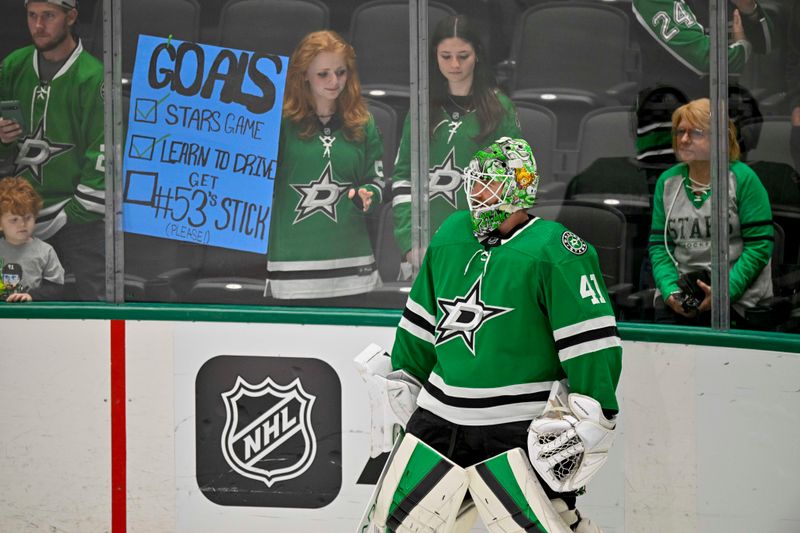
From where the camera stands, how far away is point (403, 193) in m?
4.00

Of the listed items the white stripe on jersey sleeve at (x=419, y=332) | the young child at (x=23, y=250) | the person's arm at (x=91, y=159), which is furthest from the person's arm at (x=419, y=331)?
the young child at (x=23, y=250)

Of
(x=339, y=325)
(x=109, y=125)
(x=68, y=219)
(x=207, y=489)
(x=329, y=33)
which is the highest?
(x=329, y=33)

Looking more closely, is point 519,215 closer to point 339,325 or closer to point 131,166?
point 339,325

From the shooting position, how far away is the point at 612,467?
3.76 meters

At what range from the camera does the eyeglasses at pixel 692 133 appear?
146 inches

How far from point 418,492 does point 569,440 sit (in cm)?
42

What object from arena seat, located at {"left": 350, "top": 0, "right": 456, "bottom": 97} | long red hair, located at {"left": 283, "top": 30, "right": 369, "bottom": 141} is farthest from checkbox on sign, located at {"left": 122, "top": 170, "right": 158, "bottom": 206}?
arena seat, located at {"left": 350, "top": 0, "right": 456, "bottom": 97}

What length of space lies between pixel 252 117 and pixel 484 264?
1282 millimetres

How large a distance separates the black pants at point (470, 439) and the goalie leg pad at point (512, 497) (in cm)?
3

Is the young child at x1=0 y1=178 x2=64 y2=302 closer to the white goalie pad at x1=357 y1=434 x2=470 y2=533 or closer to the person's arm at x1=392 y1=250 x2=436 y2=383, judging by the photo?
the person's arm at x1=392 y1=250 x2=436 y2=383

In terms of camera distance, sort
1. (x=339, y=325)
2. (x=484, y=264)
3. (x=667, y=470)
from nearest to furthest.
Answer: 1. (x=484, y=264)
2. (x=667, y=470)
3. (x=339, y=325)

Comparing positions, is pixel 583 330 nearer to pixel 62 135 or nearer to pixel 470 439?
pixel 470 439

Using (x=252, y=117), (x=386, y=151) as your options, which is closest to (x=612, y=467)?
(x=386, y=151)

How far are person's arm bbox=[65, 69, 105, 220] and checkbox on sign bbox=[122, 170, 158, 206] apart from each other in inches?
3.1
